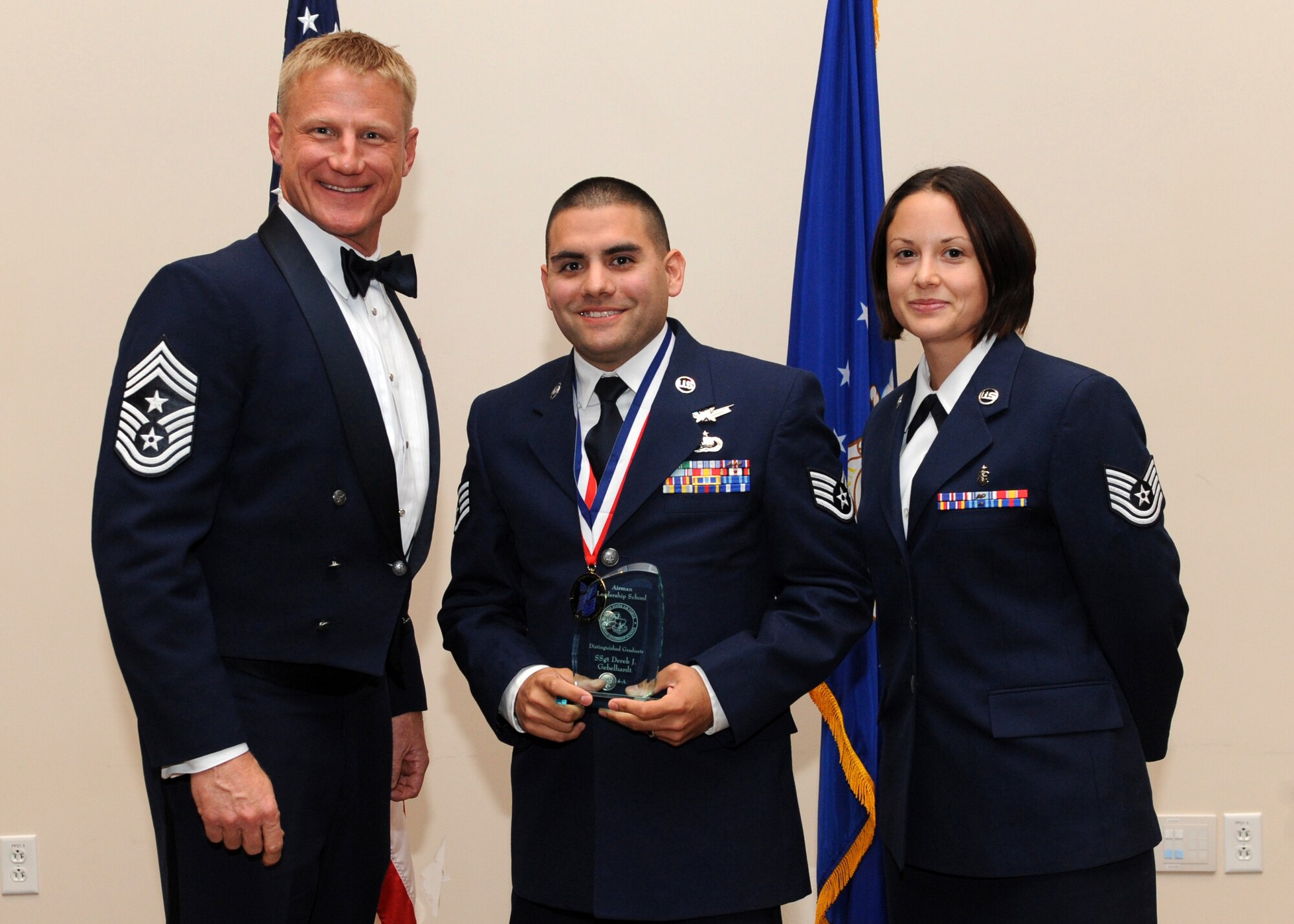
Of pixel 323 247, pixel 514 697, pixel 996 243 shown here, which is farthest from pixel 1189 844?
pixel 323 247

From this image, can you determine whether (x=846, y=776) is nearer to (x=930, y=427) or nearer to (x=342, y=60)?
(x=930, y=427)

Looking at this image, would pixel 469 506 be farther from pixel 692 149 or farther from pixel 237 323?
pixel 692 149

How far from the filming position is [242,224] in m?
3.84

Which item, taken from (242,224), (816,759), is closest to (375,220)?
(242,224)

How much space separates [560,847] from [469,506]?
71 cm

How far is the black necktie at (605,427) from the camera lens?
7.30 ft

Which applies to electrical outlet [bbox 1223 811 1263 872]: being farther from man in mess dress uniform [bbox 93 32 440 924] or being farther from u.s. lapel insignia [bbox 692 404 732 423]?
man in mess dress uniform [bbox 93 32 440 924]

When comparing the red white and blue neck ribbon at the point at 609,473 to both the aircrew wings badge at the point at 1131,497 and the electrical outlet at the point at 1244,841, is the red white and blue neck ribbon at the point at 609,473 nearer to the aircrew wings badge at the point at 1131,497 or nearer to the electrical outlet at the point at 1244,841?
the aircrew wings badge at the point at 1131,497

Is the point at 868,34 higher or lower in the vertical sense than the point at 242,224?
higher

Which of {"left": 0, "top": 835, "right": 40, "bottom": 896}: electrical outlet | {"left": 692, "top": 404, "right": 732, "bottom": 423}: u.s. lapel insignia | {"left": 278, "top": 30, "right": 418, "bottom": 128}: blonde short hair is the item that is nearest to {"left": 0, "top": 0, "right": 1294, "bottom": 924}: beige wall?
{"left": 0, "top": 835, "right": 40, "bottom": 896}: electrical outlet

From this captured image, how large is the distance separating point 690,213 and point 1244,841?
2781 mm

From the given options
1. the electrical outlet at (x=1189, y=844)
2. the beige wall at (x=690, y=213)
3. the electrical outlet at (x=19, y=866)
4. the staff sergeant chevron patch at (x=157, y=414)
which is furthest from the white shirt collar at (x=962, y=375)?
the electrical outlet at (x=19, y=866)

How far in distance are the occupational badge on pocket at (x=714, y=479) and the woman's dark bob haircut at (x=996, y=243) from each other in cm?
56

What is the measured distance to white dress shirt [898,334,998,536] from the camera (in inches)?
89.9
